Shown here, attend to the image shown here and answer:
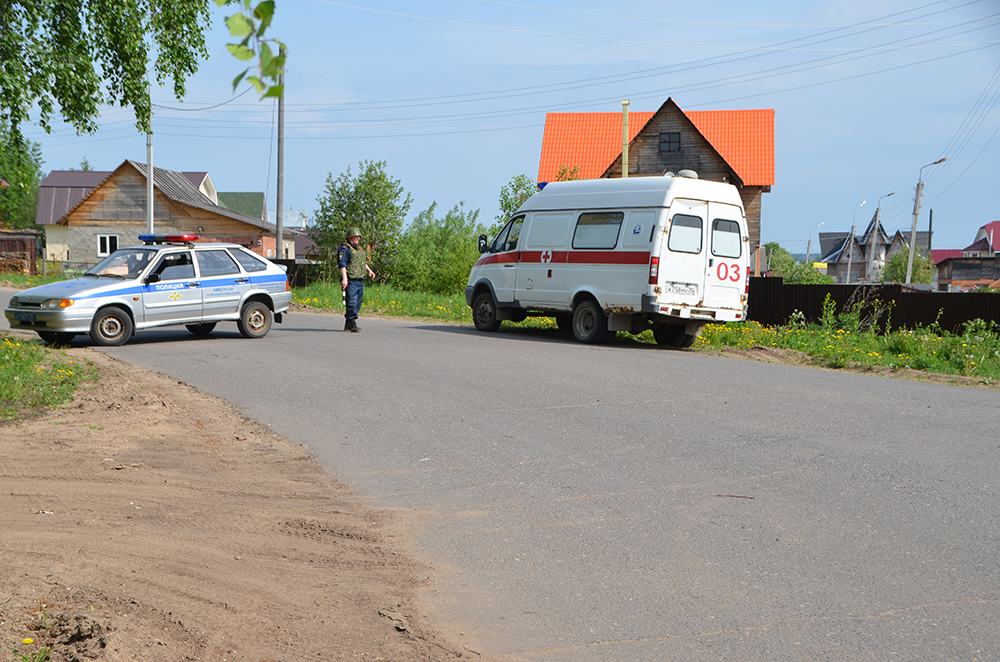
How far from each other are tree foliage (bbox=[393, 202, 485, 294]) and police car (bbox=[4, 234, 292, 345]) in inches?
660

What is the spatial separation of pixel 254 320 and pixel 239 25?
47.6 feet

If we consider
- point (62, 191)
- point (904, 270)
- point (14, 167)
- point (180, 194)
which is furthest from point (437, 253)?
point (62, 191)

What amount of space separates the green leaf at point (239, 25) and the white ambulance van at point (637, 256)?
43.7ft

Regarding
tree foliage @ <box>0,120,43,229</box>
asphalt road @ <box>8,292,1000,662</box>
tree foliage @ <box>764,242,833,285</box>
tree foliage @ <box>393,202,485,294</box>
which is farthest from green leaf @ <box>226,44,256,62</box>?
tree foliage @ <box>764,242,833,285</box>

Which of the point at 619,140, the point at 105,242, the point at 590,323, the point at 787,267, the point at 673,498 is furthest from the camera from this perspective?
the point at 787,267

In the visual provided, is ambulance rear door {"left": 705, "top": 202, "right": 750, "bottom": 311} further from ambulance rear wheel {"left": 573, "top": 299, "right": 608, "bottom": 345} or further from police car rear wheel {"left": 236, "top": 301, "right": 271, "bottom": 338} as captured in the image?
police car rear wheel {"left": 236, "top": 301, "right": 271, "bottom": 338}

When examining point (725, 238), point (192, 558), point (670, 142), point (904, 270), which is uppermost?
point (670, 142)

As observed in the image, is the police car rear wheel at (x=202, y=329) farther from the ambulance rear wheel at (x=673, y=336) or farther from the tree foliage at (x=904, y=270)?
the tree foliage at (x=904, y=270)

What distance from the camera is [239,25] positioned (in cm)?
219

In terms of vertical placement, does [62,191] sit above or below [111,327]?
above

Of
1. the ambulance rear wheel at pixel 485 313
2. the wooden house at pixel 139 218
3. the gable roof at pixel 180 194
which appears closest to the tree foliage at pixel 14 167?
the ambulance rear wheel at pixel 485 313

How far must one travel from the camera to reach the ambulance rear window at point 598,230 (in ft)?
52.1

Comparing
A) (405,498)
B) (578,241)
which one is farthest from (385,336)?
(405,498)

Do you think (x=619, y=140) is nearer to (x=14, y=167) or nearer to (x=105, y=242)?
(x=105, y=242)
